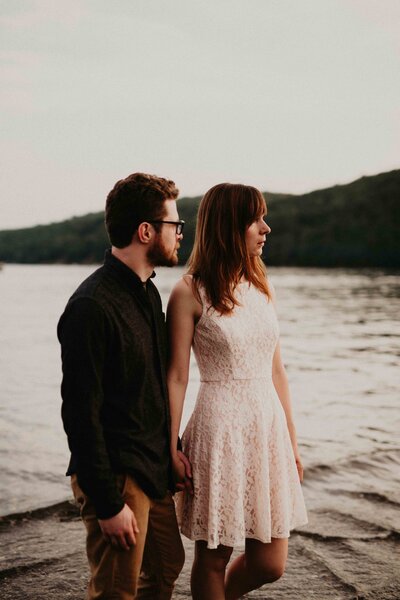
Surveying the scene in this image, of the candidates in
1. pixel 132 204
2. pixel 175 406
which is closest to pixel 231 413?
pixel 175 406

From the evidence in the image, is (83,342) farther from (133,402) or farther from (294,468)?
(294,468)

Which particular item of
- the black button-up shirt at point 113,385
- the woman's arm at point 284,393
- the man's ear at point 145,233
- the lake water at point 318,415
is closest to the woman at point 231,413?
the woman's arm at point 284,393

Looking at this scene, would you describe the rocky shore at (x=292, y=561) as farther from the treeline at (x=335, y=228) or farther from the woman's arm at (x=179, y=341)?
the treeline at (x=335, y=228)

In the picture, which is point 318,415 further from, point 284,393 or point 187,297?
point 187,297

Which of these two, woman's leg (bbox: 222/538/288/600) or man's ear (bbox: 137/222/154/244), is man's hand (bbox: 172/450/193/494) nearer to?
woman's leg (bbox: 222/538/288/600)

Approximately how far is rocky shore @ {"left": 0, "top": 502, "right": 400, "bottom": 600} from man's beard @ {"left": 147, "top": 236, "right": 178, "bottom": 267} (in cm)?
205

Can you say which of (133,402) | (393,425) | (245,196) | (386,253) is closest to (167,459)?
(133,402)

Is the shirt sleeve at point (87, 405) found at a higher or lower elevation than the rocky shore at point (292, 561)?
higher

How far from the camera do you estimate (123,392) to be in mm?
2525

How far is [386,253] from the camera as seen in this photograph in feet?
262

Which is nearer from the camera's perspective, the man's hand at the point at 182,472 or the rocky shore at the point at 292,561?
the man's hand at the point at 182,472

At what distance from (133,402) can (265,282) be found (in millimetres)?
1072

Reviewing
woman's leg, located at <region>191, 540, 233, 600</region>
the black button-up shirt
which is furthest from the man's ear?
woman's leg, located at <region>191, 540, 233, 600</region>

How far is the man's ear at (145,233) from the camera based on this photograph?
8.75 feet
